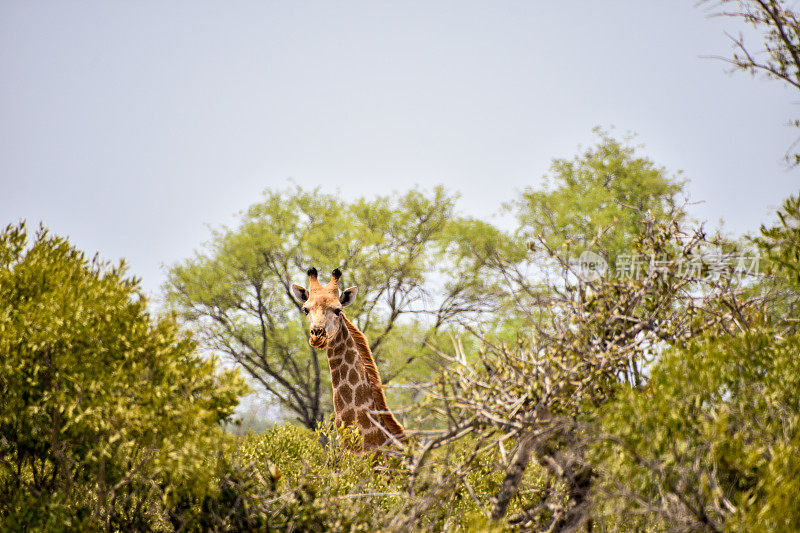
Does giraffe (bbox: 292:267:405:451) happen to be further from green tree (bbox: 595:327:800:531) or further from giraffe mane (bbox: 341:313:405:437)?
green tree (bbox: 595:327:800:531)

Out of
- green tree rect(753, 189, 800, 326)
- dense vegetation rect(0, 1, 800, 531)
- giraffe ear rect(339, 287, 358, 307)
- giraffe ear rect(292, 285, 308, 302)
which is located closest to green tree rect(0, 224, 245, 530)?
dense vegetation rect(0, 1, 800, 531)

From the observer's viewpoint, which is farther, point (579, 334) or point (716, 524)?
point (579, 334)

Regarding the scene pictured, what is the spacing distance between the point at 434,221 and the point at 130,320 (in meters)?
21.8

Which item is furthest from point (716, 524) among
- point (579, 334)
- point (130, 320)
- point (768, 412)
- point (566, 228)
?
point (566, 228)

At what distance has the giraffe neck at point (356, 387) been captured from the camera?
31.9 ft

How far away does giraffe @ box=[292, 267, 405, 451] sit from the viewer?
973cm

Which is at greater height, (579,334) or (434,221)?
(434,221)

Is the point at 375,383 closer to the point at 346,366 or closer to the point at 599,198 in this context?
the point at 346,366

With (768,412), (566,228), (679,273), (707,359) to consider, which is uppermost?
(566,228)

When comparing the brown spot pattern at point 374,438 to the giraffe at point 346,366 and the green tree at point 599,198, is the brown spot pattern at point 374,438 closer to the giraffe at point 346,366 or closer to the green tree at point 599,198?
the giraffe at point 346,366

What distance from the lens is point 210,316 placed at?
27375 millimetres

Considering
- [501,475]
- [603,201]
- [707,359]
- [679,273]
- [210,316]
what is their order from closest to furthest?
[707,359] → [679,273] → [501,475] → [210,316] → [603,201]

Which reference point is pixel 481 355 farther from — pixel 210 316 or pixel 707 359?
pixel 210 316

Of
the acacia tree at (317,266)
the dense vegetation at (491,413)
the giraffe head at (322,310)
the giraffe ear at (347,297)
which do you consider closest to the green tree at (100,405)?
the dense vegetation at (491,413)
